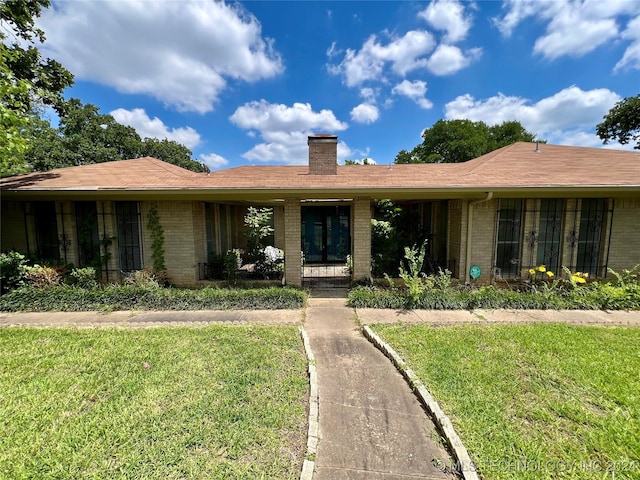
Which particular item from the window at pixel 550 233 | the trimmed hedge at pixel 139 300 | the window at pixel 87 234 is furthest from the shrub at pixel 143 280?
the window at pixel 550 233

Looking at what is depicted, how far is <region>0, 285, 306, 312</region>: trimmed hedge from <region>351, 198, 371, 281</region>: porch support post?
181 cm

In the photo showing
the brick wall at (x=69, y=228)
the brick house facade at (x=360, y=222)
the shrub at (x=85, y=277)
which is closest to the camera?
the shrub at (x=85, y=277)

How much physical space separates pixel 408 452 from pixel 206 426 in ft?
6.52

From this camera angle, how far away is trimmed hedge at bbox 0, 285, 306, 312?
645 centimetres

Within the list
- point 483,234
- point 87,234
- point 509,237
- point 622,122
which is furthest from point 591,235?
point 622,122

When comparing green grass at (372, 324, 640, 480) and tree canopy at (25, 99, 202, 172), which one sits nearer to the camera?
green grass at (372, 324, 640, 480)

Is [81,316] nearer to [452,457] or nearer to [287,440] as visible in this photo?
[287,440]

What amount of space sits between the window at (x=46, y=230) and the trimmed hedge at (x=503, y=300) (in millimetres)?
8226

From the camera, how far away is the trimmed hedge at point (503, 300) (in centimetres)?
639

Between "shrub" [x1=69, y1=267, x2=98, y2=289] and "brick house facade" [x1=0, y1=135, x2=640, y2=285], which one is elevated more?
"brick house facade" [x1=0, y1=135, x2=640, y2=285]

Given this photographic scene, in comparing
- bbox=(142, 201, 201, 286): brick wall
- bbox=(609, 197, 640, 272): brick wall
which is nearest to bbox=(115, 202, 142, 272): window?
bbox=(142, 201, 201, 286): brick wall

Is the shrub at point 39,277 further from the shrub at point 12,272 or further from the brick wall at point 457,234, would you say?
the brick wall at point 457,234

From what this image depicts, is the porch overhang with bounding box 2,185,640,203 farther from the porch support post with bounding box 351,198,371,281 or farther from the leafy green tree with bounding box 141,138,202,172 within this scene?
the leafy green tree with bounding box 141,138,202,172

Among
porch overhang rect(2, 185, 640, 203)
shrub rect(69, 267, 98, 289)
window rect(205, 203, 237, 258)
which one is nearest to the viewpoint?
porch overhang rect(2, 185, 640, 203)
